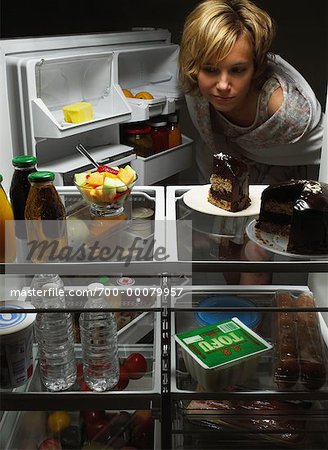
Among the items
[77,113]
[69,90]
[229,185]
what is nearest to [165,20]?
[69,90]

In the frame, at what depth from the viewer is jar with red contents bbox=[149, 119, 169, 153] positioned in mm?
2201

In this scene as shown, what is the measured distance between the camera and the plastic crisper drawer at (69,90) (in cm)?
165

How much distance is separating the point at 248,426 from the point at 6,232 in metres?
0.69

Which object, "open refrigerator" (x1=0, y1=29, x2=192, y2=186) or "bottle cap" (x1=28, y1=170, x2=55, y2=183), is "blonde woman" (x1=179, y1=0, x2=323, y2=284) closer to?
"open refrigerator" (x1=0, y1=29, x2=192, y2=186)

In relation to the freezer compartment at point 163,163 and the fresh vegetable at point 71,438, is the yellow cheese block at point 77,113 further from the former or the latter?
the fresh vegetable at point 71,438

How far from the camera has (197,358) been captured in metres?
1.03

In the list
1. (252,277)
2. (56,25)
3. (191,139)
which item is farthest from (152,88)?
(252,277)

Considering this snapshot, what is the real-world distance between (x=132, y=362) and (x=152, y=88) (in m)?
1.58

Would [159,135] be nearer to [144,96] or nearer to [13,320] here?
[144,96]

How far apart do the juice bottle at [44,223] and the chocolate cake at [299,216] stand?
1.29 feet

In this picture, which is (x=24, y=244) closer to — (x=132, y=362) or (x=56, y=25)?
(x=132, y=362)

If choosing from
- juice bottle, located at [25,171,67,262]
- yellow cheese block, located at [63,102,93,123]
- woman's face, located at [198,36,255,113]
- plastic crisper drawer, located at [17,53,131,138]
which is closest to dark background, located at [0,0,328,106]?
plastic crisper drawer, located at [17,53,131,138]

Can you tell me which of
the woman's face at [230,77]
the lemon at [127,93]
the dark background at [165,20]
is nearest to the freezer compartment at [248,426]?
the woman's face at [230,77]

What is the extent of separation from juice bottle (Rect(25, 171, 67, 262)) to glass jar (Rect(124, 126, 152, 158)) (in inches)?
50.1
